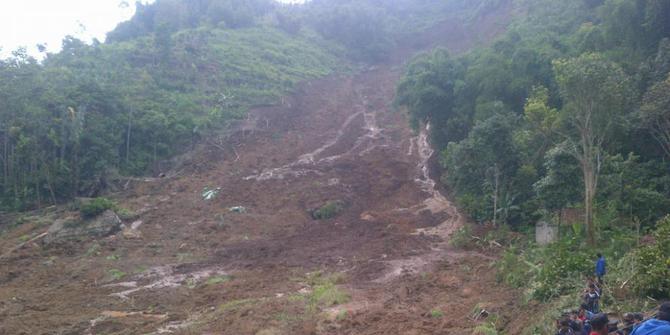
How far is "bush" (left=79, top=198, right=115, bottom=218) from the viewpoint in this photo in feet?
62.7

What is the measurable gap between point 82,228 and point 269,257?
6.94 metres

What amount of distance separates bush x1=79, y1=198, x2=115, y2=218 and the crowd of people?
1642 centimetres

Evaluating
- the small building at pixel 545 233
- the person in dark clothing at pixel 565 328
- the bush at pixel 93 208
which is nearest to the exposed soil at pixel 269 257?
the bush at pixel 93 208

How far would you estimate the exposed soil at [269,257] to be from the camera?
11.9 m

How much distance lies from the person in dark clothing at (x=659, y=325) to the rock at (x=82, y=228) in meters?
17.6

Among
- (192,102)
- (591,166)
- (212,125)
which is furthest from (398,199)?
(192,102)

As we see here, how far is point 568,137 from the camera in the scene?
45.3ft

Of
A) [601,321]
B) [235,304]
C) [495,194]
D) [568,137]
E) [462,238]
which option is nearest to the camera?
[601,321]

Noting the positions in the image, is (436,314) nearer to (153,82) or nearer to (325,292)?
(325,292)

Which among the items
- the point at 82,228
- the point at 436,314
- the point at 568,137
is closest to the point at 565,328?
the point at 436,314

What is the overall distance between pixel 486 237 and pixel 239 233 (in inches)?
350

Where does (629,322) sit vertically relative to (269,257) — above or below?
above

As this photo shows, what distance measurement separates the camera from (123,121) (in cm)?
2648

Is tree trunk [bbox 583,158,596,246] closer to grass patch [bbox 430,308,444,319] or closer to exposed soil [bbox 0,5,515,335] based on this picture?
exposed soil [bbox 0,5,515,335]
